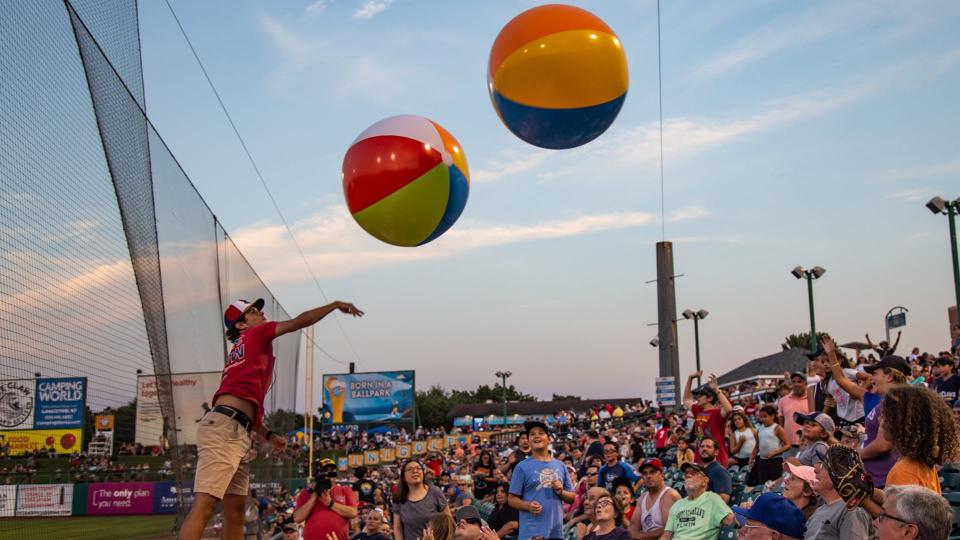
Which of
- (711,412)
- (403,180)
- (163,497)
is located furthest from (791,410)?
(163,497)

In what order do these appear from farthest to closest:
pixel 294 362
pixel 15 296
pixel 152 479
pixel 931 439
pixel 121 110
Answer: pixel 152 479 < pixel 294 362 < pixel 121 110 < pixel 15 296 < pixel 931 439

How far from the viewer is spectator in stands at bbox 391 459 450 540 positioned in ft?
23.5

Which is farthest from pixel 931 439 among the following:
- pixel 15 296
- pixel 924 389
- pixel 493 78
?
pixel 15 296

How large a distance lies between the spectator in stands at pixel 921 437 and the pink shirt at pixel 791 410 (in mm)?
5911

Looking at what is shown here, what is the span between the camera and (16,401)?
21.0 ft

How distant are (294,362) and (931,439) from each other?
12.7 metres

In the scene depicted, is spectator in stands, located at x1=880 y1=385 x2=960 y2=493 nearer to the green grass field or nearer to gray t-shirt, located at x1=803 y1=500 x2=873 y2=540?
A: gray t-shirt, located at x1=803 y1=500 x2=873 y2=540

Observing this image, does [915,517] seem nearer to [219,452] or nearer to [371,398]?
[219,452]

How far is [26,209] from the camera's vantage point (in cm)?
558

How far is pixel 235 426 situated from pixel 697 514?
11.6ft

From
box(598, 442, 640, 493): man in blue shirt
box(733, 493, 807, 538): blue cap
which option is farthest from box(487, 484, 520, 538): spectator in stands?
box(733, 493, 807, 538): blue cap

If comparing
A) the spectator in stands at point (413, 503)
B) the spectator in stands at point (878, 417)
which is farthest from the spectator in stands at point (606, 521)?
the spectator in stands at point (878, 417)

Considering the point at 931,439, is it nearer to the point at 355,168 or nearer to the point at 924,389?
the point at 924,389

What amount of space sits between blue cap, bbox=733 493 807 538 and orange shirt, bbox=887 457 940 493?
18.9 inches
